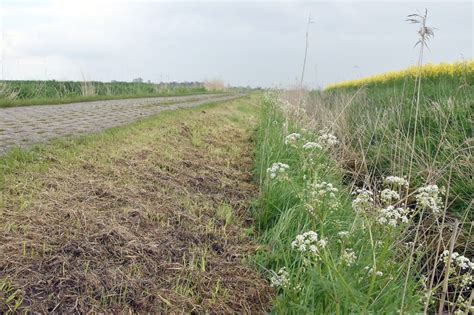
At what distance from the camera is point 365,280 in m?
2.09

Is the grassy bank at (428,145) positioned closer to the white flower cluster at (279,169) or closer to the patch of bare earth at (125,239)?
the white flower cluster at (279,169)

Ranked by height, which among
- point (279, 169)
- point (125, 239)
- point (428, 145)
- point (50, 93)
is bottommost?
point (125, 239)

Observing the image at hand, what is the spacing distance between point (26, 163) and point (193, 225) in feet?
5.36

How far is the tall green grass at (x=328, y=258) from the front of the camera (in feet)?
5.99

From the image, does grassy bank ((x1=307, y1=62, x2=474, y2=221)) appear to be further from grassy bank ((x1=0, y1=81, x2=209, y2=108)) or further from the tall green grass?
grassy bank ((x1=0, y1=81, x2=209, y2=108))

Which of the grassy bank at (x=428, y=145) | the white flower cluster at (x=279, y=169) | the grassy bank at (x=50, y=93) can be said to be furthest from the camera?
the grassy bank at (x=50, y=93)

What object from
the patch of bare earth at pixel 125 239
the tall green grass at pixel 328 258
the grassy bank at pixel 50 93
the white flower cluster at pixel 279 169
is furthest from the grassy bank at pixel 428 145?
the grassy bank at pixel 50 93

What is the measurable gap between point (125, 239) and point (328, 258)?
1.20 metres

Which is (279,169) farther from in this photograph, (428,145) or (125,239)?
(428,145)

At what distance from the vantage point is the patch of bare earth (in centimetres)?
192

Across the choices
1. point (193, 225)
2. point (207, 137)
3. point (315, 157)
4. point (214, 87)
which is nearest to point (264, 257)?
point (193, 225)

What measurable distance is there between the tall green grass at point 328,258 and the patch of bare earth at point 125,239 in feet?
0.65

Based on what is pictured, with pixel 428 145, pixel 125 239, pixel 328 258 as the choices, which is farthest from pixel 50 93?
pixel 328 258

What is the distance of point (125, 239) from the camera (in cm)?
238
